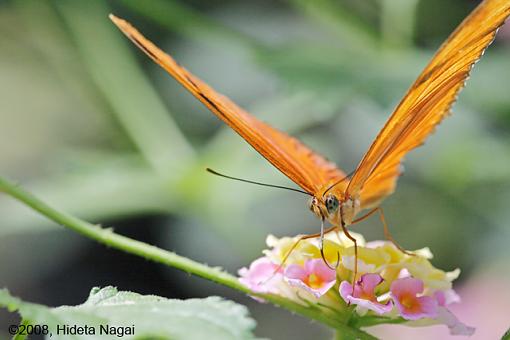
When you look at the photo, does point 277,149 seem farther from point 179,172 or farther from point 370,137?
point 370,137

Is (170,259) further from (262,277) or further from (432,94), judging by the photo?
(432,94)

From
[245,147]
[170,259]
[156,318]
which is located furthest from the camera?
[245,147]

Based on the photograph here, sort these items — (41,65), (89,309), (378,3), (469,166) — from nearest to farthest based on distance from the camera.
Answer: (89,309) → (469,166) → (378,3) → (41,65)

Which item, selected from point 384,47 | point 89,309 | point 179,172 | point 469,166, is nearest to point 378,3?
point 384,47

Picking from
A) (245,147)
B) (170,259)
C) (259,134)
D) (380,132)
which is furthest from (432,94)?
(245,147)

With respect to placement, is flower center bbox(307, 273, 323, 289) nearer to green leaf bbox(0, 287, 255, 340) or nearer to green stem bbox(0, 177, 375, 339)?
green stem bbox(0, 177, 375, 339)

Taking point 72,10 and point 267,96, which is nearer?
point 72,10
